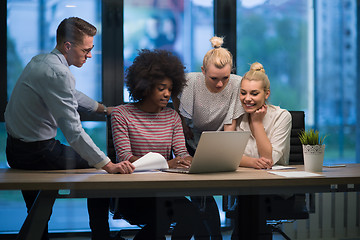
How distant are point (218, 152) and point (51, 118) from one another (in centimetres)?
61

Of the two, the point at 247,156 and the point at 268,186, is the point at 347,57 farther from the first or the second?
the point at 268,186

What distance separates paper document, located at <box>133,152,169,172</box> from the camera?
147cm

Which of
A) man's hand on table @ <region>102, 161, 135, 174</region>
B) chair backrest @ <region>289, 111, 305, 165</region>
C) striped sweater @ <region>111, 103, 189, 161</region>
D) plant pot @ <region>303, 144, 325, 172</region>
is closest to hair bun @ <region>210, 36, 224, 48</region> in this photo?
striped sweater @ <region>111, 103, 189, 161</region>

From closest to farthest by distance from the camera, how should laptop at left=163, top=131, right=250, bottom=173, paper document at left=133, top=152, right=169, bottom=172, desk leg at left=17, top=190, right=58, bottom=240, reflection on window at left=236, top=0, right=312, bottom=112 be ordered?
desk leg at left=17, top=190, right=58, bottom=240 → laptop at left=163, top=131, right=250, bottom=173 → paper document at left=133, top=152, right=169, bottom=172 → reflection on window at left=236, top=0, right=312, bottom=112

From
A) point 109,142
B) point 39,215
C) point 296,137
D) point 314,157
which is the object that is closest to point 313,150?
point 314,157

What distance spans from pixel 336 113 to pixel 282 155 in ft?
2.27

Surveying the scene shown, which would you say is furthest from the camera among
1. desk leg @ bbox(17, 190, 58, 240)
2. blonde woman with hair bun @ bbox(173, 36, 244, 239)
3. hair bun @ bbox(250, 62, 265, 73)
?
hair bun @ bbox(250, 62, 265, 73)

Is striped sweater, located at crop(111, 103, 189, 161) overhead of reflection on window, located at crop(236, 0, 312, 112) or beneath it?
beneath

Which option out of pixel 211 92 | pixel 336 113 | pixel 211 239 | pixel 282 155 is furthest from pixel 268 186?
pixel 336 113

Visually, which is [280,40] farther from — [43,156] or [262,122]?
[43,156]

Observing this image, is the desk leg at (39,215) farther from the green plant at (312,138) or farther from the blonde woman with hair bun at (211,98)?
the green plant at (312,138)

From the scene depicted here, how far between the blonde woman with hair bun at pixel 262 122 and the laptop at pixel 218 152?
26cm

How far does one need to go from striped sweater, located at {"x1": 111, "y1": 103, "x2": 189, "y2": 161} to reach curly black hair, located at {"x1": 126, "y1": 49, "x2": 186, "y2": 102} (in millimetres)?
84

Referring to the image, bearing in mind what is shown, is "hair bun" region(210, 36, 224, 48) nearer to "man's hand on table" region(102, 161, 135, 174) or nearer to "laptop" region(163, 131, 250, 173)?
"laptop" region(163, 131, 250, 173)
